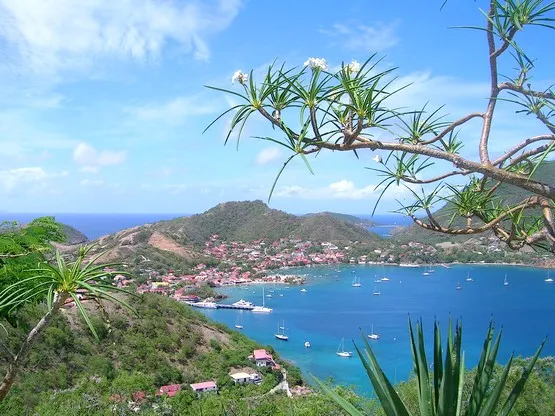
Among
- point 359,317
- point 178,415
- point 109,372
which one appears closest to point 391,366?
point 359,317

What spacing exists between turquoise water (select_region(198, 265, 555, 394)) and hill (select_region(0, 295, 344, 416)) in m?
3.53

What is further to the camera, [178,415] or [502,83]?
[178,415]

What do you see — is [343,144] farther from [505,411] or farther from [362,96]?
[505,411]

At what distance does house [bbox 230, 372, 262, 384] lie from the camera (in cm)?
1265

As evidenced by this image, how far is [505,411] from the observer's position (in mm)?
1319

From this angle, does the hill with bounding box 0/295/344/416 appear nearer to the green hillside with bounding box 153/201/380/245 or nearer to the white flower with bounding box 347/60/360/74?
the white flower with bounding box 347/60/360/74

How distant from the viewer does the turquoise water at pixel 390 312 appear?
1883 centimetres

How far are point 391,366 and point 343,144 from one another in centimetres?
1809

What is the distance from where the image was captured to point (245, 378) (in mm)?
12820

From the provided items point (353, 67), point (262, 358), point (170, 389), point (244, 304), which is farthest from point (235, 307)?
point (353, 67)

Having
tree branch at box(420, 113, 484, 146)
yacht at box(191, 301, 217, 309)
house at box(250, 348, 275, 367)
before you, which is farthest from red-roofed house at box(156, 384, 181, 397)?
yacht at box(191, 301, 217, 309)

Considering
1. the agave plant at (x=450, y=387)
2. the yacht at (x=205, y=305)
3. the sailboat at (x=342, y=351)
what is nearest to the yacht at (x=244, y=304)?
the yacht at (x=205, y=305)

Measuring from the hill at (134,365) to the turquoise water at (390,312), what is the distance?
11.6ft

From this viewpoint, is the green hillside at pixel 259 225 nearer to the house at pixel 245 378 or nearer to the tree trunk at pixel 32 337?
the house at pixel 245 378
